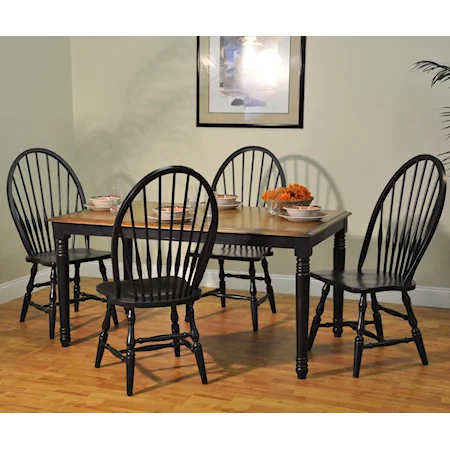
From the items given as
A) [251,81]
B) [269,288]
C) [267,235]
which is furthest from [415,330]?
[251,81]

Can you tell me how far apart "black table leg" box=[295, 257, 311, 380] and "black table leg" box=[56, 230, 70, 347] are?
127cm

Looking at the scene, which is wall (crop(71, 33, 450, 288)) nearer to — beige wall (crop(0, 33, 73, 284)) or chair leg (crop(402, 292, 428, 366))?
beige wall (crop(0, 33, 73, 284))

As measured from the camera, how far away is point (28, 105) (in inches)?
187

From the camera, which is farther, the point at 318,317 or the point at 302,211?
the point at 318,317

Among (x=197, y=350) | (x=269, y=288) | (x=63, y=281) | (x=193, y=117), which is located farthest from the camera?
(x=193, y=117)

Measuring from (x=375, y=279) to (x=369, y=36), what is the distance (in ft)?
6.19

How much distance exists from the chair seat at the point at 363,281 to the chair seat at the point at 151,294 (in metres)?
0.72

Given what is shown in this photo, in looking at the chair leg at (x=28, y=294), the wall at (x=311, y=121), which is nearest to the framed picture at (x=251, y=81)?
the wall at (x=311, y=121)

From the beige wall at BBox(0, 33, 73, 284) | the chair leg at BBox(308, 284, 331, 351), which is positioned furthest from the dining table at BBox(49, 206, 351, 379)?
the beige wall at BBox(0, 33, 73, 284)

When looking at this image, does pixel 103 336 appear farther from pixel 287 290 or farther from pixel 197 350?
pixel 287 290

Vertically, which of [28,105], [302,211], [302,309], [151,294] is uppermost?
[28,105]

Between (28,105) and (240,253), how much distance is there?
2.00 meters

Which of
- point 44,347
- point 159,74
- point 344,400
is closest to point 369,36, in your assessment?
point 159,74

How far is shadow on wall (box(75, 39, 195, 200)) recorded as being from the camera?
193 inches
